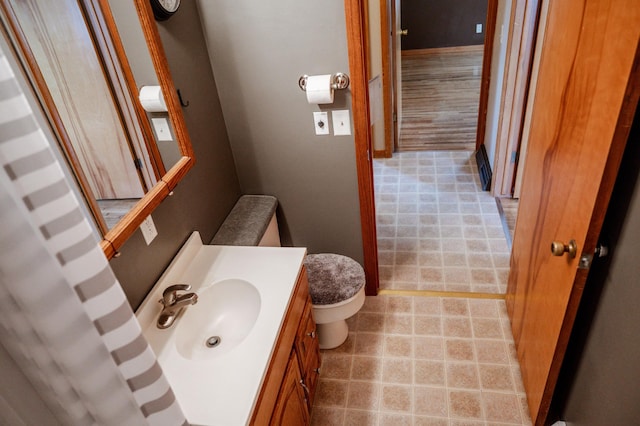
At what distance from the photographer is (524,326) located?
6.27 ft

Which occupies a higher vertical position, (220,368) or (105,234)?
(105,234)

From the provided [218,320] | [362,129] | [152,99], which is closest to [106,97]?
[152,99]

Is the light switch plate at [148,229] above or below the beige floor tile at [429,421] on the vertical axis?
above

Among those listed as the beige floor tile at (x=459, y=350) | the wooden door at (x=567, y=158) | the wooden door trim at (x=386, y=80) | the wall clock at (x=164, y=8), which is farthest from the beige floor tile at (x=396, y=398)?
the wooden door trim at (x=386, y=80)

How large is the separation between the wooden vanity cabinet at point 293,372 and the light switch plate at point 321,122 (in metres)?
0.74

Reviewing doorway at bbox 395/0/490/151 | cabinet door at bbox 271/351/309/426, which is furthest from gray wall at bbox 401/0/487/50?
cabinet door at bbox 271/351/309/426

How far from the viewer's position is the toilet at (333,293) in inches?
79.6

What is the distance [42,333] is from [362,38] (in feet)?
5.40

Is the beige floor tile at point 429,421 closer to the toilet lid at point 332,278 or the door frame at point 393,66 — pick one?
the toilet lid at point 332,278

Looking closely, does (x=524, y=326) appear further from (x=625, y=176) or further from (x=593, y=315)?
(x=625, y=176)

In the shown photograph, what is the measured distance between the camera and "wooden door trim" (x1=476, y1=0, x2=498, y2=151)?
3313 mm

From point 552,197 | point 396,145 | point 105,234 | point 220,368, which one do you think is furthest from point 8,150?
point 396,145

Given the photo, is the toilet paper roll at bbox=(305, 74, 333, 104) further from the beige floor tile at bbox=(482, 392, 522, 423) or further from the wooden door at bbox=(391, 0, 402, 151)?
the wooden door at bbox=(391, 0, 402, 151)

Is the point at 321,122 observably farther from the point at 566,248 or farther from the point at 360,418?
the point at 360,418
